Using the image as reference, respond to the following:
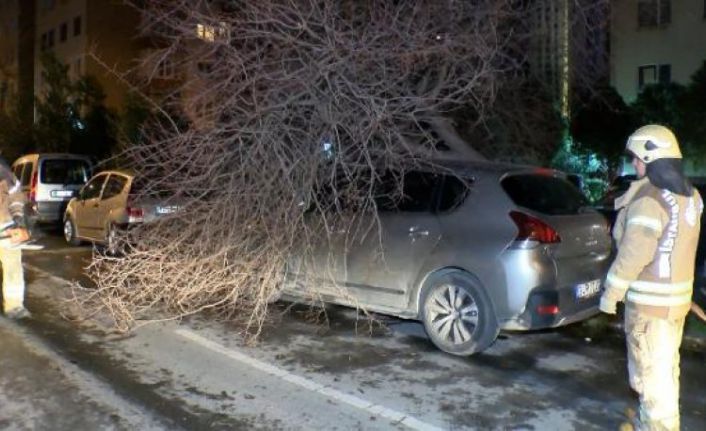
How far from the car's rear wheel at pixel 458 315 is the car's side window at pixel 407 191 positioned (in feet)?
2.33

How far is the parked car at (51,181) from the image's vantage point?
14977 millimetres

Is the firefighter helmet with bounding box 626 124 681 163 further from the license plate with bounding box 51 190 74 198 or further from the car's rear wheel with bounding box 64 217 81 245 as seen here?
the license plate with bounding box 51 190 74 198

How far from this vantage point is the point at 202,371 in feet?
18.4

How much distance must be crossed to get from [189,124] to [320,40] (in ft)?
6.45

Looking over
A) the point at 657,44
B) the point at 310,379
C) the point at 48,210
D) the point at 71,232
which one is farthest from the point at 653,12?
the point at 310,379

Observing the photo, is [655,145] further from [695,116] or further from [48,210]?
[695,116]

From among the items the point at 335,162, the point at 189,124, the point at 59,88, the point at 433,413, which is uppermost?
the point at 59,88

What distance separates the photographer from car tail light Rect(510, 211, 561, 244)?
561cm

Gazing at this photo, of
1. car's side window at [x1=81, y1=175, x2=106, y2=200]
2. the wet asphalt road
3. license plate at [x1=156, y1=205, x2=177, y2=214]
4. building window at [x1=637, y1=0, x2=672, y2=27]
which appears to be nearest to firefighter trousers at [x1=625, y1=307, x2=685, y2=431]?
the wet asphalt road

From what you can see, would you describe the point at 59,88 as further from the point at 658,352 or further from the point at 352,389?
the point at 658,352

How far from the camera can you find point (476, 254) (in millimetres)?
5840

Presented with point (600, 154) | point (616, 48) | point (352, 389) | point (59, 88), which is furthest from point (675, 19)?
point (352, 389)

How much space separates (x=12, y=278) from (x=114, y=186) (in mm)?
4290

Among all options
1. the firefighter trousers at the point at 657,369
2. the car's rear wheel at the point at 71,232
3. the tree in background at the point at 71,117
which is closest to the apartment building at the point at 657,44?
the tree in background at the point at 71,117
